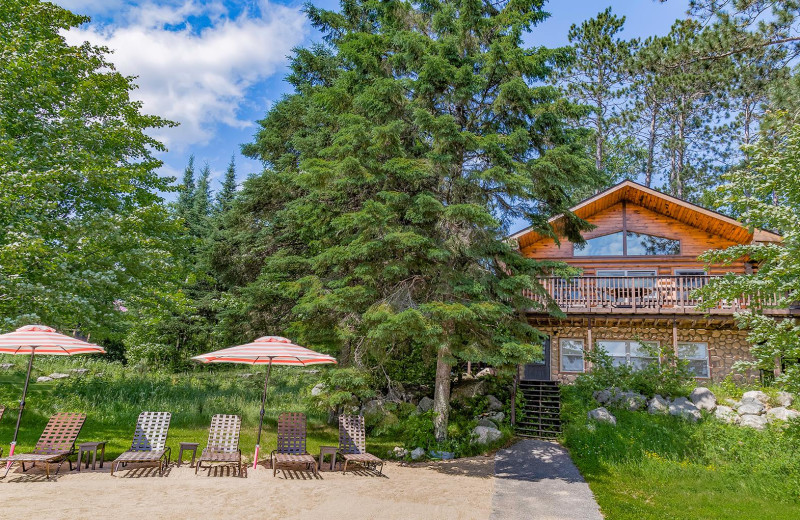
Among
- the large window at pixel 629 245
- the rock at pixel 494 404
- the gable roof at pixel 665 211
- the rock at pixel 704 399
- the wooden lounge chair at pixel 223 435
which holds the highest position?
the gable roof at pixel 665 211

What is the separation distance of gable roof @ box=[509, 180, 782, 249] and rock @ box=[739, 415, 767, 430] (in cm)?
685

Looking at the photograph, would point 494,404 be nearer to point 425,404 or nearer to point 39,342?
point 425,404

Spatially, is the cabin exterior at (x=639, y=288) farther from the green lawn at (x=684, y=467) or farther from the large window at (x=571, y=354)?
the green lawn at (x=684, y=467)

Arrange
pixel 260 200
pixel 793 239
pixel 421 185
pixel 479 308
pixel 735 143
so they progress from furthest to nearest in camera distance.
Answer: pixel 735 143
pixel 260 200
pixel 421 185
pixel 479 308
pixel 793 239

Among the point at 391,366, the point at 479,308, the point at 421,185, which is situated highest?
the point at 421,185

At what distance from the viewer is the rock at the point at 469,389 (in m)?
14.0

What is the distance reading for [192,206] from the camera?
3622cm

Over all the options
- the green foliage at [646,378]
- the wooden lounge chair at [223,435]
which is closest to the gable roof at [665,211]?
the green foliage at [646,378]

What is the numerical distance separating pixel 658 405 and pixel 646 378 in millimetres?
1045

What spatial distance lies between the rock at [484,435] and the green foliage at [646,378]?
375 cm

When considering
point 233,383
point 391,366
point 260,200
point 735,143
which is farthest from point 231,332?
point 735,143

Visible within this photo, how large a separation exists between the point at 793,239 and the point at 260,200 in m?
14.4

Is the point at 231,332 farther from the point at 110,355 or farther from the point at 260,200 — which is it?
the point at 110,355

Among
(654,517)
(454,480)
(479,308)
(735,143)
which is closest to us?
(654,517)
